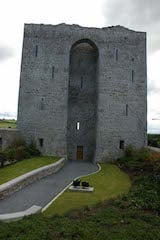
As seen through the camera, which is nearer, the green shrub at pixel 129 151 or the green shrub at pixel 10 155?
the green shrub at pixel 10 155

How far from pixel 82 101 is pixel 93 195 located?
17.4 m

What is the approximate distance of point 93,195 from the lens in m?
10.8

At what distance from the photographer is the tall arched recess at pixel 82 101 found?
26406 millimetres

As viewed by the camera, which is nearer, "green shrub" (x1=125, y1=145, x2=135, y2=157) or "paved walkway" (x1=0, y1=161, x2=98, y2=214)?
"paved walkway" (x1=0, y1=161, x2=98, y2=214)

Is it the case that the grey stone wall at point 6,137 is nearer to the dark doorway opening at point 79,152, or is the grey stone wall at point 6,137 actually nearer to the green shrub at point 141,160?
the dark doorway opening at point 79,152

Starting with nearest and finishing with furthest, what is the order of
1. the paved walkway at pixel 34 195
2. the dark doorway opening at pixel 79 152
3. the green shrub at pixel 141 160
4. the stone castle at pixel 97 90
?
the paved walkway at pixel 34 195
the green shrub at pixel 141 160
the stone castle at pixel 97 90
the dark doorway opening at pixel 79 152

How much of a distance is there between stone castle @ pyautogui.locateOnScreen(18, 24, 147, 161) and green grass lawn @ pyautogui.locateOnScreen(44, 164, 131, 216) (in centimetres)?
925

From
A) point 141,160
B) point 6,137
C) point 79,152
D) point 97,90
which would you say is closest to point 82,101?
point 97,90

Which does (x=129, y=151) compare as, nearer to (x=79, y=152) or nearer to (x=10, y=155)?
(x=79, y=152)

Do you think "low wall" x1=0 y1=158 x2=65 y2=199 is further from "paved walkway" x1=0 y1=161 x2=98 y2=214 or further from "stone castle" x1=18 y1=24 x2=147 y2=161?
"stone castle" x1=18 y1=24 x2=147 y2=161

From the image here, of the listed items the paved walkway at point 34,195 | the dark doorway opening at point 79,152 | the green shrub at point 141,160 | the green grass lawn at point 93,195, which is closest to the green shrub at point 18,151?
the paved walkway at point 34,195

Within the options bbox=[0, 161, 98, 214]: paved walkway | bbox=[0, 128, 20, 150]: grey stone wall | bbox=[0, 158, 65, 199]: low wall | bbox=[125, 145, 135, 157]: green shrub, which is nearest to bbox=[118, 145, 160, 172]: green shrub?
bbox=[125, 145, 135, 157]: green shrub

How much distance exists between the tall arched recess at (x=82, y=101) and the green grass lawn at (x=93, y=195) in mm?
10981

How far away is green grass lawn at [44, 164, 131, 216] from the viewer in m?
8.67
